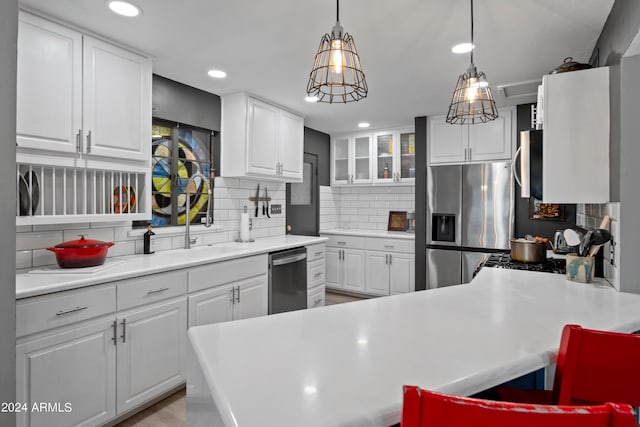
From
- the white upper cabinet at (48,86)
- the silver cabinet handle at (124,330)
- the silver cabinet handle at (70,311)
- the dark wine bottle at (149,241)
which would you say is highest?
the white upper cabinet at (48,86)

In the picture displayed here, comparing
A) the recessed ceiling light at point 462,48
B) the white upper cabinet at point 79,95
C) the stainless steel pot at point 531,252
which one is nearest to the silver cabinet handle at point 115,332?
the white upper cabinet at point 79,95

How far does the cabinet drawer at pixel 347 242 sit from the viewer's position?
190 inches

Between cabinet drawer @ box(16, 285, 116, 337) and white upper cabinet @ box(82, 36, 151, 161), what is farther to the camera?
white upper cabinet @ box(82, 36, 151, 161)

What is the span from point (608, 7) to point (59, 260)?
3.34m

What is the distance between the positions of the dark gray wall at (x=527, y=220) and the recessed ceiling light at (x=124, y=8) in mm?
3655

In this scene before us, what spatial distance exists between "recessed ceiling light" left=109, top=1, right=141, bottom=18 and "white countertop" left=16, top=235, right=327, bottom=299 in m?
1.46

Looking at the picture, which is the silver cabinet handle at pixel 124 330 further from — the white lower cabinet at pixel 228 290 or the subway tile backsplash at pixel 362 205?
the subway tile backsplash at pixel 362 205

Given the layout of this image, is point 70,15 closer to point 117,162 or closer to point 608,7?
point 117,162

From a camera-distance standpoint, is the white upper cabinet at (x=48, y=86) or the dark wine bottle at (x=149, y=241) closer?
the white upper cabinet at (x=48, y=86)

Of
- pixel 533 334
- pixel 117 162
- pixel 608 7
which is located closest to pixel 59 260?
pixel 117 162

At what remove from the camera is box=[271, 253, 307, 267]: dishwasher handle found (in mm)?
3244

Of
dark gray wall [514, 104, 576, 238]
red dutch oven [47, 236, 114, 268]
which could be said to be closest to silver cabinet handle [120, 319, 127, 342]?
red dutch oven [47, 236, 114, 268]

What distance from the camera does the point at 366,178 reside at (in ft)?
16.7

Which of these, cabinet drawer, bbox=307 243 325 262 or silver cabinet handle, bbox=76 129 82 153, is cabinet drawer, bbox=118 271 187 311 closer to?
silver cabinet handle, bbox=76 129 82 153
